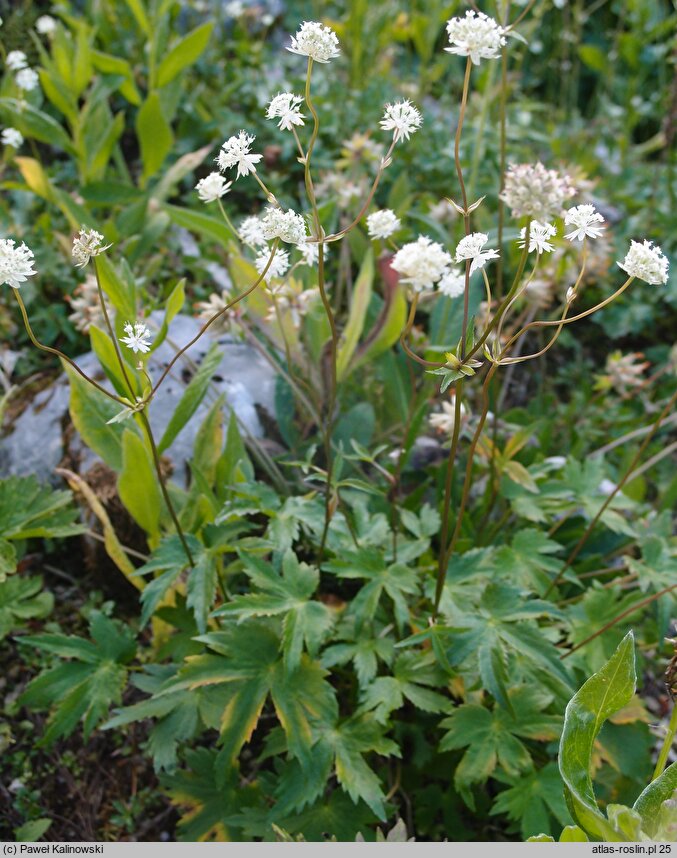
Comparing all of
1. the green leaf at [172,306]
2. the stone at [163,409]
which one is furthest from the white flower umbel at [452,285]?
the stone at [163,409]

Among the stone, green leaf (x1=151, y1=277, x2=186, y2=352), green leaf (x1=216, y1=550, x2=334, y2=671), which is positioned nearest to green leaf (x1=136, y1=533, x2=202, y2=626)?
green leaf (x1=216, y1=550, x2=334, y2=671)

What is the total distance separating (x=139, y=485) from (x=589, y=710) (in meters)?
1.14

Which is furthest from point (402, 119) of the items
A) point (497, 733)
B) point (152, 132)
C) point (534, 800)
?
point (152, 132)

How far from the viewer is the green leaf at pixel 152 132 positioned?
3088mm

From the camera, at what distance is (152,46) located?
3.22 meters

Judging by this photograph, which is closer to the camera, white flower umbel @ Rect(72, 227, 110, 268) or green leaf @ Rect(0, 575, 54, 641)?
white flower umbel @ Rect(72, 227, 110, 268)

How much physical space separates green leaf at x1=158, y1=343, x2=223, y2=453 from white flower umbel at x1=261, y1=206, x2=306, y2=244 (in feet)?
2.08

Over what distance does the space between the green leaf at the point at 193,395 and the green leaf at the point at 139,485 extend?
0.19 ft

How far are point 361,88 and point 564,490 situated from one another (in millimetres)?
2680

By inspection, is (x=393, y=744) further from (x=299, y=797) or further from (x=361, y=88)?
(x=361, y=88)

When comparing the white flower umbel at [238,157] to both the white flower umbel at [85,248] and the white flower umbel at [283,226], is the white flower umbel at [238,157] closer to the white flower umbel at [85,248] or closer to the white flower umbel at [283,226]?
the white flower umbel at [283,226]

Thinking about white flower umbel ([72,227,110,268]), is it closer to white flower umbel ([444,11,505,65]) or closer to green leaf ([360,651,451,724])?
white flower umbel ([444,11,505,65])

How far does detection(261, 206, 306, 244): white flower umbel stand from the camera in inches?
51.9
